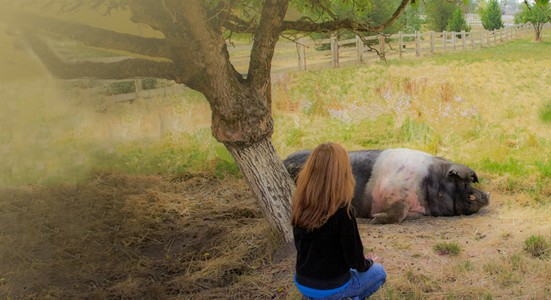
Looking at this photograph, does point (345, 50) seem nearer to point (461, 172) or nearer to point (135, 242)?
point (461, 172)

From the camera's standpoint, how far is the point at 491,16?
149 ft

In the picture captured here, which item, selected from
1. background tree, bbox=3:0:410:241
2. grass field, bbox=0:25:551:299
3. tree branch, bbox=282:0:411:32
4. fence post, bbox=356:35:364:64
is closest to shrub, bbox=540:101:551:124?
grass field, bbox=0:25:551:299

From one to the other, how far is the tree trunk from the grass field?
10.2 inches

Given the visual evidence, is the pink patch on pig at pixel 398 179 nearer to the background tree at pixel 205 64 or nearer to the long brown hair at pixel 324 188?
the background tree at pixel 205 64

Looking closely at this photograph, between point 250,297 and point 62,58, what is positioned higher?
point 62,58

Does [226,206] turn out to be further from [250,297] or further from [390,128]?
[390,128]

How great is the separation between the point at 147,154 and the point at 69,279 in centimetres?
439

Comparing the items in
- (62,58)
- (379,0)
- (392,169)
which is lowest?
(392,169)

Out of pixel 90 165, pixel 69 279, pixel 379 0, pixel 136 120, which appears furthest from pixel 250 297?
pixel 379 0

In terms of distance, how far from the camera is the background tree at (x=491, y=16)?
147ft

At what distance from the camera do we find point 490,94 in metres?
12.0

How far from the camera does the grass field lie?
175 inches

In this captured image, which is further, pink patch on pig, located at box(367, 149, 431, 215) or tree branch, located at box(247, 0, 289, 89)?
pink patch on pig, located at box(367, 149, 431, 215)

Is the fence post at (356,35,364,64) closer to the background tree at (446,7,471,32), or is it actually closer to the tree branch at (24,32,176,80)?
the background tree at (446,7,471,32)
